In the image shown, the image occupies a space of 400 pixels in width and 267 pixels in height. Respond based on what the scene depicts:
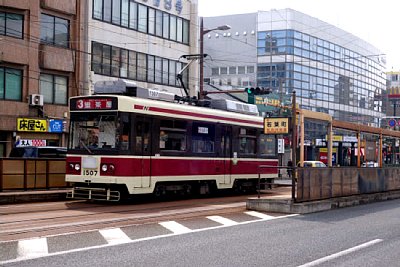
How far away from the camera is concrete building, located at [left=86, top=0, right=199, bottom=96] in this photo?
35125 mm

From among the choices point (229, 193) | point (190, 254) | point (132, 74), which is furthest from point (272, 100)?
point (190, 254)

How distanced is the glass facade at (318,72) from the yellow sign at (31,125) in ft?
120

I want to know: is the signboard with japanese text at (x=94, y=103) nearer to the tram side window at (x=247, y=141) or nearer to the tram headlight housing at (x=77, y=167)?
the tram headlight housing at (x=77, y=167)

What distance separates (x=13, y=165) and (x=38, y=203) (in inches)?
77.5

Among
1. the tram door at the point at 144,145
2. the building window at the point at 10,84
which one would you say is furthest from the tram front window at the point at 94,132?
the building window at the point at 10,84

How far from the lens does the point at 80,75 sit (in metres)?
33.5

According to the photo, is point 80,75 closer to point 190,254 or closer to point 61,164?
point 61,164

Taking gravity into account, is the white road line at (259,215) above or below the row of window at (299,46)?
below

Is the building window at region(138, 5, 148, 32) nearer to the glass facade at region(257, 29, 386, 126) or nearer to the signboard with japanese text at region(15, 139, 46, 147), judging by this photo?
the signboard with japanese text at region(15, 139, 46, 147)

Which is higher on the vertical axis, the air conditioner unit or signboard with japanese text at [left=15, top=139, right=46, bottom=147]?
the air conditioner unit

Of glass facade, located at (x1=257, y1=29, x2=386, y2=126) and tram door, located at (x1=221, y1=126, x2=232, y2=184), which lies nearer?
tram door, located at (x1=221, y1=126, x2=232, y2=184)

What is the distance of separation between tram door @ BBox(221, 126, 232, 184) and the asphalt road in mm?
6076

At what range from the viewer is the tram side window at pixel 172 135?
54.7 feet

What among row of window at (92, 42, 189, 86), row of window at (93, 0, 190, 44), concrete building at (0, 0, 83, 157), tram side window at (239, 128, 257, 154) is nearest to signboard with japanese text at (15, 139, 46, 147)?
concrete building at (0, 0, 83, 157)
